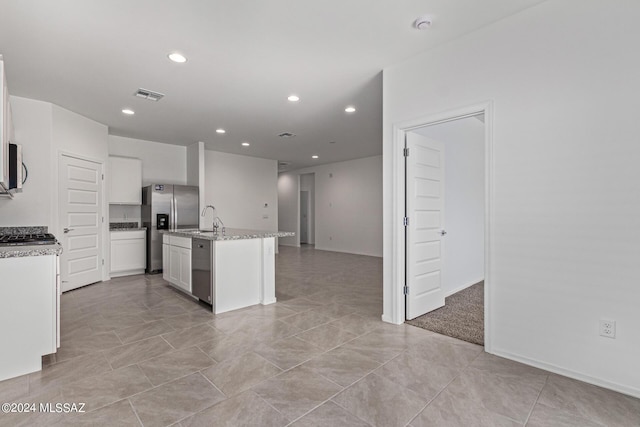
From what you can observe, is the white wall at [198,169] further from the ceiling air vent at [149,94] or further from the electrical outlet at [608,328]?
the electrical outlet at [608,328]

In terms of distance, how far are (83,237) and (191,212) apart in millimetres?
1972

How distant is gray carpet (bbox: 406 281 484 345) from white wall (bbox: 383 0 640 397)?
0.47m

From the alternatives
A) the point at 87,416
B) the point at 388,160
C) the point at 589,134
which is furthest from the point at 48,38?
the point at 589,134

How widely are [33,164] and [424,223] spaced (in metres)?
5.24

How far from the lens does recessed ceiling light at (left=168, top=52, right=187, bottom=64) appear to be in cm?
306

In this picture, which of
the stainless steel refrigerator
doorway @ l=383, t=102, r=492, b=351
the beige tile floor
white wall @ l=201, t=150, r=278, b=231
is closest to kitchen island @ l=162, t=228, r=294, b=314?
the beige tile floor

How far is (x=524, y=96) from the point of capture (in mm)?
2449

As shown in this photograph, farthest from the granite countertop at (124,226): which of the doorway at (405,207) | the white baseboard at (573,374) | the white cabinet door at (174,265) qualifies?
the white baseboard at (573,374)

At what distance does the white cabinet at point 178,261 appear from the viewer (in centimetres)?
427

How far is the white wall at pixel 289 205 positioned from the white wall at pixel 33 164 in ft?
24.0

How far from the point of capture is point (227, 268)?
380 centimetres

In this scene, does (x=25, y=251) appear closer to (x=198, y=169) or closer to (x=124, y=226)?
(x=124, y=226)

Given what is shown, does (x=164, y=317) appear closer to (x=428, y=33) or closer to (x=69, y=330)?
(x=69, y=330)

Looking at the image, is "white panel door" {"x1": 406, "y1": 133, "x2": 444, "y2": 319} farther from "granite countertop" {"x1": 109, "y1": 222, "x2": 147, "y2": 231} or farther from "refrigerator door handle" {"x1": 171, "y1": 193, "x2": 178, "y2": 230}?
"granite countertop" {"x1": 109, "y1": 222, "x2": 147, "y2": 231}
